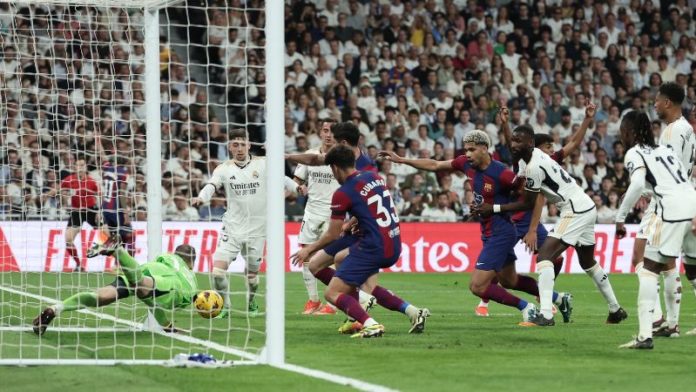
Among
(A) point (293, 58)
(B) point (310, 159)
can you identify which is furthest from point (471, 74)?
(B) point (310, 159)

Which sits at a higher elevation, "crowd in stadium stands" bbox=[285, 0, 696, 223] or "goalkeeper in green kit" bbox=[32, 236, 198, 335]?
"crowd in stadium stands" bbox=[285, 0, 696, 223]

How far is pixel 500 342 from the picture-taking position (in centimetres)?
1040

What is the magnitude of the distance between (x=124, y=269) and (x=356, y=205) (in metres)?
2.13

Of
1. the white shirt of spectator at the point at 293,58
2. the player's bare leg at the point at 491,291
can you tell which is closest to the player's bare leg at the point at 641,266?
the player's bare leg at the point at 491,291

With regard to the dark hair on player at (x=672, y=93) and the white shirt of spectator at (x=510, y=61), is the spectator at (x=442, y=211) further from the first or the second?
the dark hair on player at (x=672, y=93)

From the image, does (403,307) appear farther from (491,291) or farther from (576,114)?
(576,114)

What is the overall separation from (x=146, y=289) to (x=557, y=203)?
454cm

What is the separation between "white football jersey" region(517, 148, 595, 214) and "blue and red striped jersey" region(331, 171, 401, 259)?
6.59 feet

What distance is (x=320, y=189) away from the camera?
571 inches

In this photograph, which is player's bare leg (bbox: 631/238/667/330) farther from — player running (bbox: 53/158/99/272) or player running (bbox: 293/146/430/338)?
player running (bbox: 53/158/99/272)

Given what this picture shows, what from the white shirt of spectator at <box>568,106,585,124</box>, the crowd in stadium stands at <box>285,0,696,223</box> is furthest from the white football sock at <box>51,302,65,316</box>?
the white shirt of spectator at <box>568,106,585,124</box>

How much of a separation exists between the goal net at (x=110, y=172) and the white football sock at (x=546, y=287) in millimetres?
2886

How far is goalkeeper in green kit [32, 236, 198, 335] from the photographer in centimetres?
1024

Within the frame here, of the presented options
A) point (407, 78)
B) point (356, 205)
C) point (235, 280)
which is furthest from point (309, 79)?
point (356, 205)
